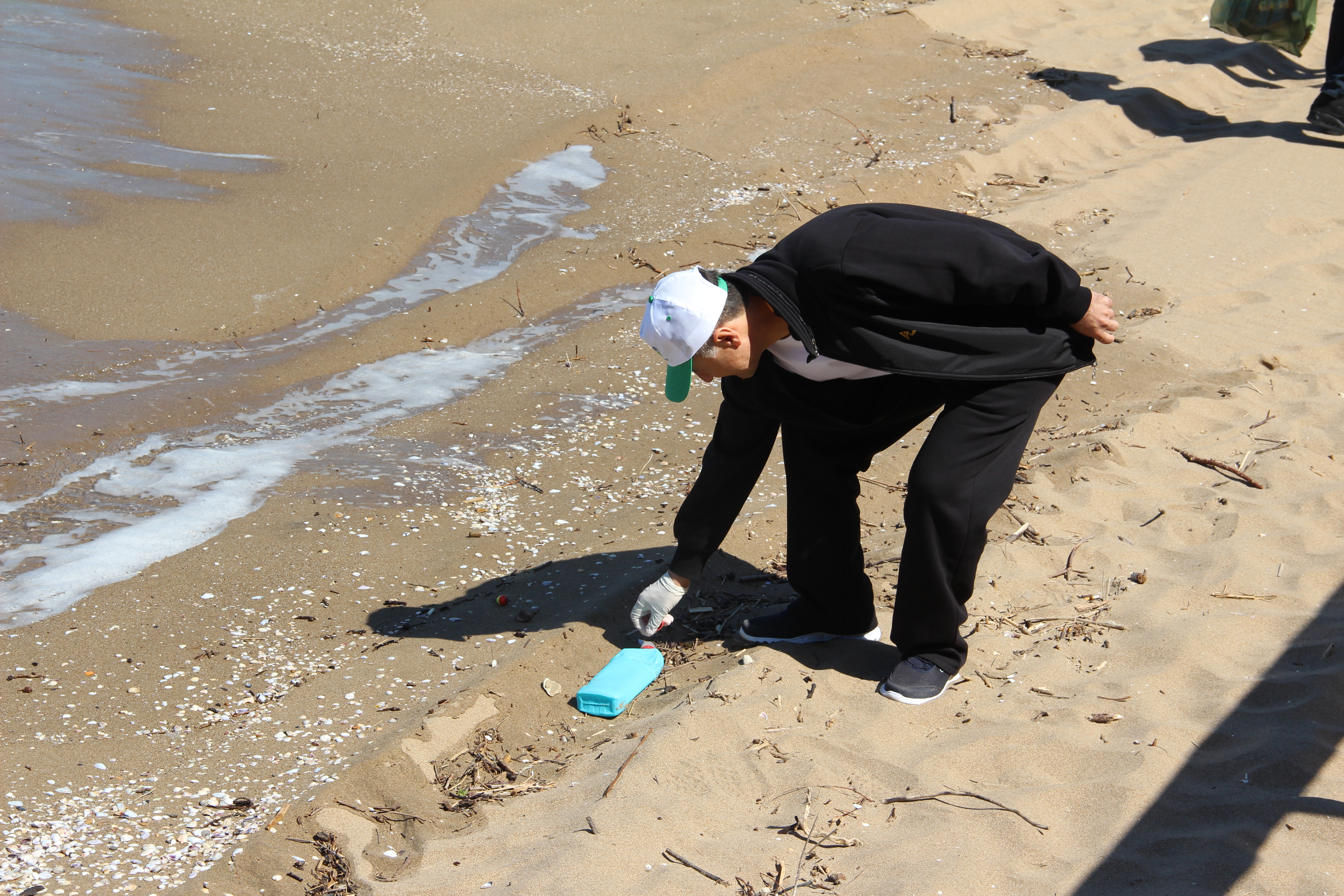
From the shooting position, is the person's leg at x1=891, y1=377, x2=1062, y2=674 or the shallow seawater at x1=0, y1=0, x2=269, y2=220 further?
the shallow seawater at x1=0, y1=0, x2=269, y2=220

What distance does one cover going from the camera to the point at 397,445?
175 inches

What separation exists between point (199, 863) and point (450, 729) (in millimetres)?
683

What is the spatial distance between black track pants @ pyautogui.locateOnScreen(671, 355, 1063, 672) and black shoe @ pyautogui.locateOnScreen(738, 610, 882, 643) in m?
0.02

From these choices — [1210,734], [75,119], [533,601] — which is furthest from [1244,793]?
[75,119]

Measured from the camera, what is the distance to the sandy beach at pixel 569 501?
99.1 inches

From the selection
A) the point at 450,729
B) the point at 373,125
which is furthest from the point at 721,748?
the point at 373,125

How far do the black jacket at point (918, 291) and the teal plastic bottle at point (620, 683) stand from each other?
1.14 metres

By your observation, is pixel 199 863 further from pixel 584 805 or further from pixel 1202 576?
pixel 1202 576

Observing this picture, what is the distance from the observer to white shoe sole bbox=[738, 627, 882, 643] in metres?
3.22

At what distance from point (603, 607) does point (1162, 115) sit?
23.1 ft

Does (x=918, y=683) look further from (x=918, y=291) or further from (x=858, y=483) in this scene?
(x=918, y=291)

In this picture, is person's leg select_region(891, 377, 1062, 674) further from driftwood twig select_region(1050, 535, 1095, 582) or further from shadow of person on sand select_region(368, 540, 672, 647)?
shadow of person on sand select_region(368, 540, 672, 647)

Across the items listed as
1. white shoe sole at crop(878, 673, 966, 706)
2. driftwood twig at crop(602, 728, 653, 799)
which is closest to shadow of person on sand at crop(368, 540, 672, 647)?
driftwood twig at crop(602, 728, 653, 799)

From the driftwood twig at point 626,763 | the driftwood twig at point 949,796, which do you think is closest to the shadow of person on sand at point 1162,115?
the driftwood twig at point 949,796
